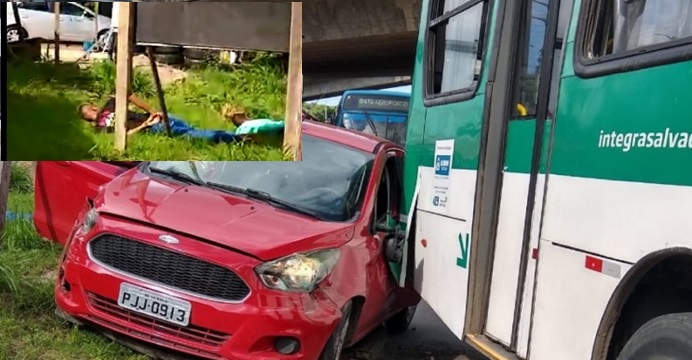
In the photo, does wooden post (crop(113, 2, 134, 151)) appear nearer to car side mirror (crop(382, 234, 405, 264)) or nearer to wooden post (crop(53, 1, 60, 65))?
wooden post (crop(53, 1, 60, 65))

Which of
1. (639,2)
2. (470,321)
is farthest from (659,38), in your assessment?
(470,321)

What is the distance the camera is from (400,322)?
22.1ft

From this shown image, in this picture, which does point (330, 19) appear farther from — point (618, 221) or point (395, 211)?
point (618, 221)

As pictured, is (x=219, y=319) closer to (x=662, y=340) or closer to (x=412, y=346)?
(x=662, y=340)

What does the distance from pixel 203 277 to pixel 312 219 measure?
0.89 meters

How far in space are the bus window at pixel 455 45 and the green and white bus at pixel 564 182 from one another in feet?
0.07

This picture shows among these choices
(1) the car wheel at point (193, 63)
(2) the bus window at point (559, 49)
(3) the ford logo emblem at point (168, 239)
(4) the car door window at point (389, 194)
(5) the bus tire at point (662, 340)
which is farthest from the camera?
(4) the car door window at point (389, 194)

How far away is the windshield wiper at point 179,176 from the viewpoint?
5145 millimetres

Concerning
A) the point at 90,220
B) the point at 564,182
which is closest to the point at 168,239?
the point at 90,220

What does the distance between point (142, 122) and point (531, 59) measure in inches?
97.9

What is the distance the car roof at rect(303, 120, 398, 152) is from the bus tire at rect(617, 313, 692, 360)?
309 cm

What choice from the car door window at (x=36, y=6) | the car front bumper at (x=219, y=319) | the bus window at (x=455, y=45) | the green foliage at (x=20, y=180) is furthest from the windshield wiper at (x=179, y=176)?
the green foliage at (x=20, y=180)

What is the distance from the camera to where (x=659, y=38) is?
117 inches

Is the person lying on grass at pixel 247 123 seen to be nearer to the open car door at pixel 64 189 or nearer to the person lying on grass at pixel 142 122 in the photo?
the person lying on grass at pixel 142 122
